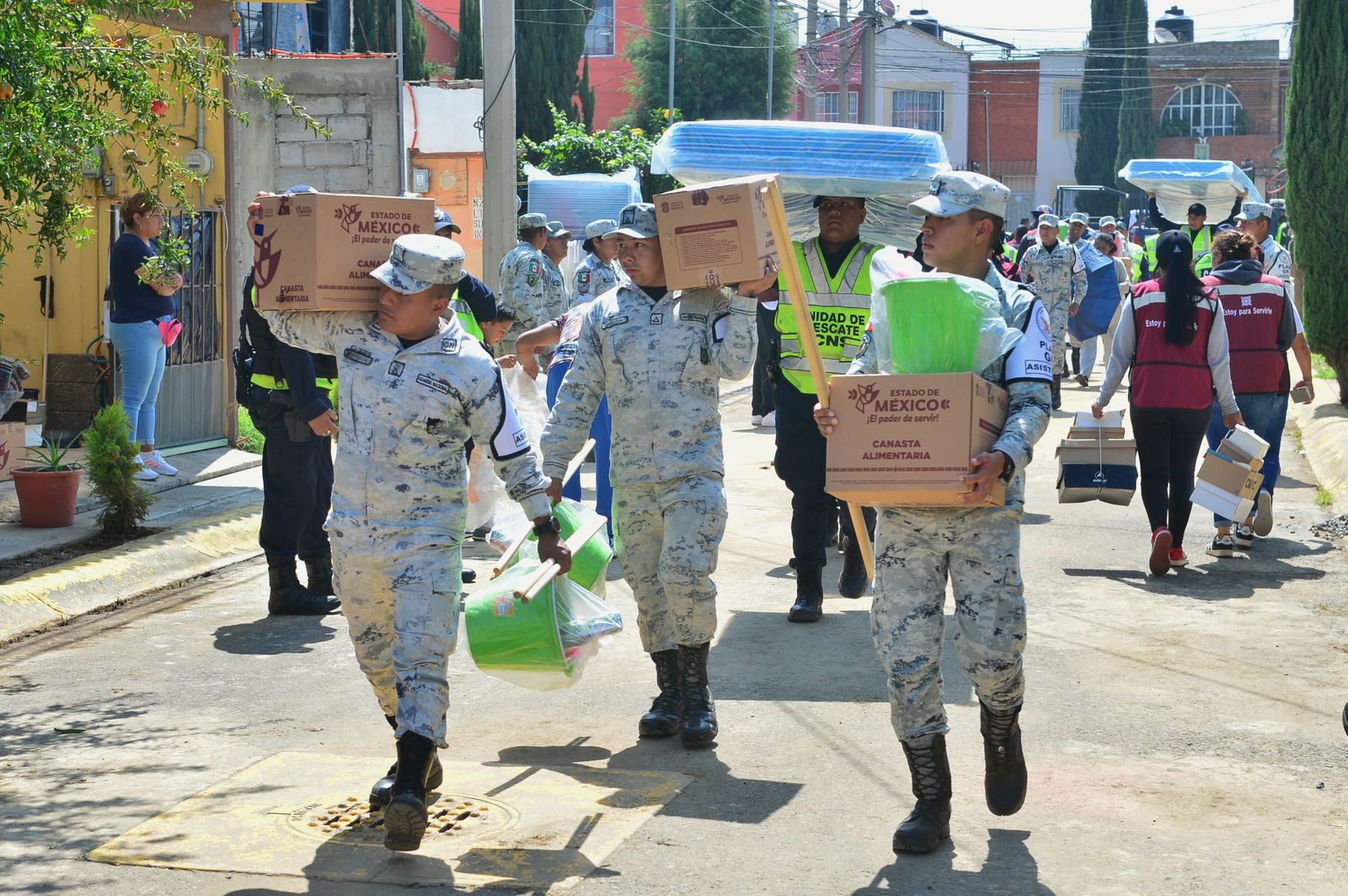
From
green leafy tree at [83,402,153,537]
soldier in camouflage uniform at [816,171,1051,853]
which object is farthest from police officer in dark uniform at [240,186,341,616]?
soldier in camouflage uniform at [816,171,1051,853]

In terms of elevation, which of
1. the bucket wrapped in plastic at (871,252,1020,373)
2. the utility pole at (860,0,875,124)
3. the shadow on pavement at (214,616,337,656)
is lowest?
the shadow on pavement at (214,616,337,656)

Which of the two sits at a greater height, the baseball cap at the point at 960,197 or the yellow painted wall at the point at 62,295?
the baseball cap at the point at 960,197

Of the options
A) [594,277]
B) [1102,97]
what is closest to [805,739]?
[594,277]

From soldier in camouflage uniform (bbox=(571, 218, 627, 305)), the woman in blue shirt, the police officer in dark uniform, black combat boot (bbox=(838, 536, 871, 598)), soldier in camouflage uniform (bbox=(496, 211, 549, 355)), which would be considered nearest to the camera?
the police officer in dark uniform

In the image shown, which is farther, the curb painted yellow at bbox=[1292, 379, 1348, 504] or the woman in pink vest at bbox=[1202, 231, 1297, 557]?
the curb painted yellow at bbox=[1292, 379, 1348, 504]

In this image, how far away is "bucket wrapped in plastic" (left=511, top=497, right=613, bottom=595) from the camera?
6410 mm

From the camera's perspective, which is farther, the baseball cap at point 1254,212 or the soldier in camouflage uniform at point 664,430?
the baseball cap at point 1254,212

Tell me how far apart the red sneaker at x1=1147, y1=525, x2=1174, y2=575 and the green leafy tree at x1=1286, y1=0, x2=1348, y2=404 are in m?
8.08

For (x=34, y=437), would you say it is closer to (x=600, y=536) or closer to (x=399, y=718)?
(x=600, y=536)

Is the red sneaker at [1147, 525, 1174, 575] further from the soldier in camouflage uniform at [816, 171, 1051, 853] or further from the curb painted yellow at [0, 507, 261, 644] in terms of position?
the curb painted yellow at [0, 507, 261, 644]

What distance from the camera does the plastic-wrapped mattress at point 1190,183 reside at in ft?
64.6

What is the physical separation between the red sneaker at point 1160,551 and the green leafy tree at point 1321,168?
26.5ft

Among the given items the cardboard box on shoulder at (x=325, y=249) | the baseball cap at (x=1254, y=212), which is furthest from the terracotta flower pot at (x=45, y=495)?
the baseball cap at (x=1254, y=212)

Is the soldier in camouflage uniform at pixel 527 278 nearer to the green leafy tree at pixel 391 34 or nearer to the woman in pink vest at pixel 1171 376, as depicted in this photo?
the woman in pink vest at pixel 1171 376
